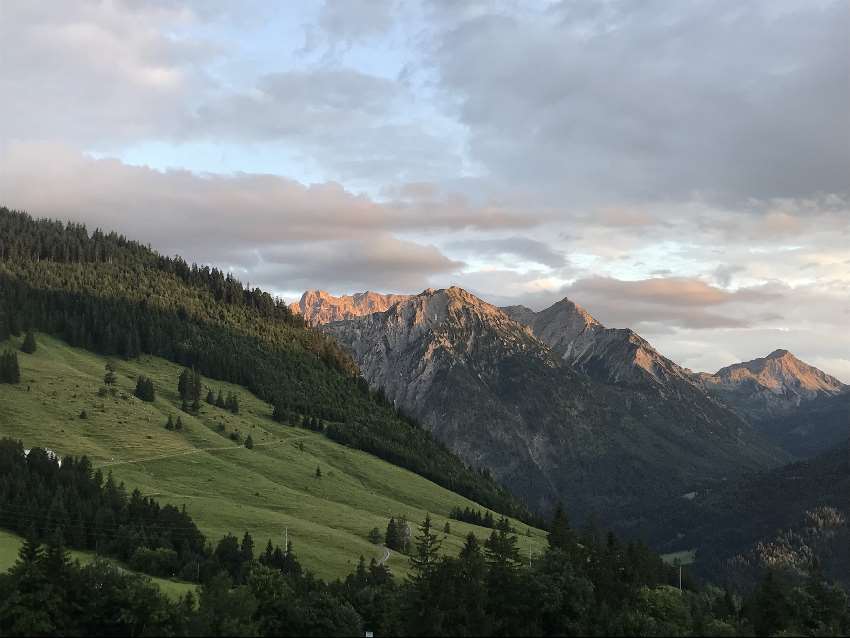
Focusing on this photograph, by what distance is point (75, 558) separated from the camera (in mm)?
145375

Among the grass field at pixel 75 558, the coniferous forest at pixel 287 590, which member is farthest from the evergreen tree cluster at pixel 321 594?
the grass field at pixel 75 558

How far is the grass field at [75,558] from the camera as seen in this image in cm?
13475

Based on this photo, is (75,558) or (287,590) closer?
(287,590)

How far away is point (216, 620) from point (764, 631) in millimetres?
87320

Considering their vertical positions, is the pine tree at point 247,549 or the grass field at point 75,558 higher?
the pine tree at point 247,549

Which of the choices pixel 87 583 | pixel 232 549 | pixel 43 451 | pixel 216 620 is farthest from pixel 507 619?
pixel 43 451

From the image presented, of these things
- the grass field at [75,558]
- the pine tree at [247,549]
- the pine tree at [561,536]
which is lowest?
the grass field at [75,558]

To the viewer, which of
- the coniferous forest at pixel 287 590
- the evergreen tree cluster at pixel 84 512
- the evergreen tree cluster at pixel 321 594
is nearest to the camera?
the evergreen tree cluster at pixel 321 594

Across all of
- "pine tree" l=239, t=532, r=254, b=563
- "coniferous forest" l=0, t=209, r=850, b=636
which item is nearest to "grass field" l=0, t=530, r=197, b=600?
"coniferous forest" l=0, t=209, r=850, b=636

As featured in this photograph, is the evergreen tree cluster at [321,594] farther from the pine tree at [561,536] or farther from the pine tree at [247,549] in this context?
the pine tree at [247,549]

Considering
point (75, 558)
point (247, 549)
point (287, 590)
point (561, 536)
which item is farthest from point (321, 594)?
point (561, 536)

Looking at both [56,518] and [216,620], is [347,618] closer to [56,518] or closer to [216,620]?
[216,620]

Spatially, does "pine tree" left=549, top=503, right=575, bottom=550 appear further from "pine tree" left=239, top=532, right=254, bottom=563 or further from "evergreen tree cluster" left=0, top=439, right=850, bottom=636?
"pine tree" left=239, top=532, right=254, bottom=563

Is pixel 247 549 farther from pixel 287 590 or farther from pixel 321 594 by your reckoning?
pixel 321 594
